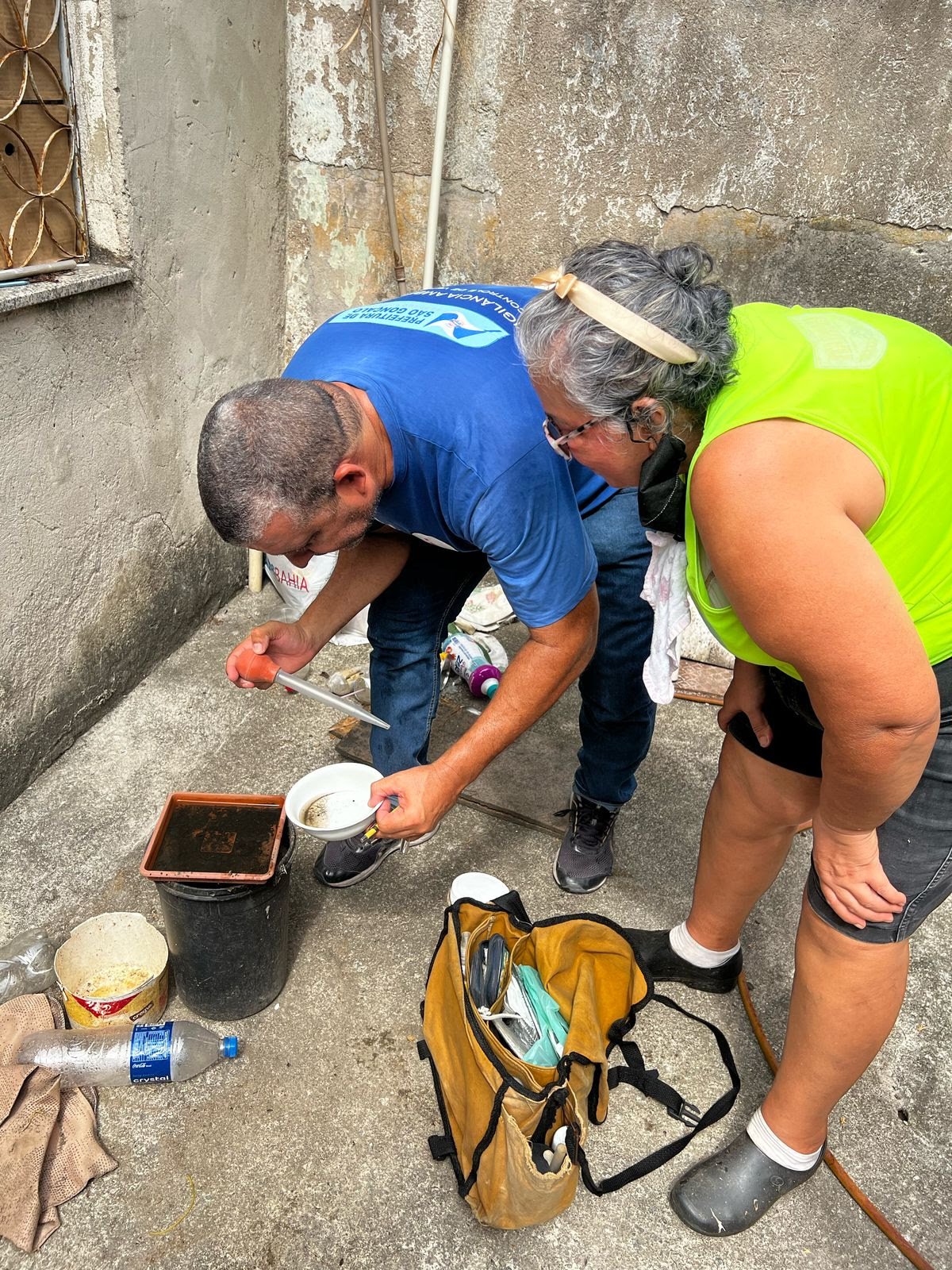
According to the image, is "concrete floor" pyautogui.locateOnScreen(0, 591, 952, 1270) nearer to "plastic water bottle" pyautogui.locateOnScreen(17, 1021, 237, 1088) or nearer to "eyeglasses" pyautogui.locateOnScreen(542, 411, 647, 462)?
"plastic water bottle" pyautogui.locateOnScreen(17, 1021, 237, 1088)

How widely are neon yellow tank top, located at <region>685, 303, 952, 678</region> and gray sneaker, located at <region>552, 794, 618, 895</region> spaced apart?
1.25 metres

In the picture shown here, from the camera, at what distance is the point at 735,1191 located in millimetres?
1790

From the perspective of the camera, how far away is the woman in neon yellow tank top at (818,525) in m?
1.18

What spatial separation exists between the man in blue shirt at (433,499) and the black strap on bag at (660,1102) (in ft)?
2.17

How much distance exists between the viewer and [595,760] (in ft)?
8.25

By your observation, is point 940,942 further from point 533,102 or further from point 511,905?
point 533,102

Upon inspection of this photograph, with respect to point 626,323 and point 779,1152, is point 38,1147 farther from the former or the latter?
point 626,323

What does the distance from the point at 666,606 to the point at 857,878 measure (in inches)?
22.0

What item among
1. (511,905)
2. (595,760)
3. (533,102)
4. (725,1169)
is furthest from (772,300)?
(725,1169)

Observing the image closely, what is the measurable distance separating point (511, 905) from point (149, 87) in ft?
8.66

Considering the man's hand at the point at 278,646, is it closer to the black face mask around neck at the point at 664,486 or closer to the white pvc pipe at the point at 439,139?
the black face mask around neck at the point at 664,486

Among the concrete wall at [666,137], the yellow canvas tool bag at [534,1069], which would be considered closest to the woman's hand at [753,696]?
the yellow canvas tool bag at [534,1069]

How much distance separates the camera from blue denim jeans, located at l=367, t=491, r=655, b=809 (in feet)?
7.33

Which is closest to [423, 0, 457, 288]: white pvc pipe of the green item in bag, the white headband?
the white headband
